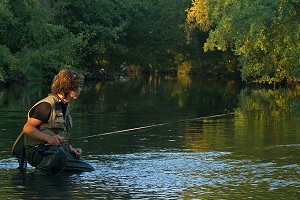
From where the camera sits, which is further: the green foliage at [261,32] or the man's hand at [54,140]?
the green foliage at [261,32]

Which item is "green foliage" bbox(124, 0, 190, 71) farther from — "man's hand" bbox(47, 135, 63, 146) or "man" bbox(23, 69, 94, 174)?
"man's hand" bbox(47, 135, 63, 146)

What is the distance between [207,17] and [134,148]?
1147 inches

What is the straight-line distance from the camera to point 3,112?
87.8 feet

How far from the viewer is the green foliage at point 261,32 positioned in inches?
1271

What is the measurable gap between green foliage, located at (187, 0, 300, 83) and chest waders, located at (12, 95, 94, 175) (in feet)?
66.7

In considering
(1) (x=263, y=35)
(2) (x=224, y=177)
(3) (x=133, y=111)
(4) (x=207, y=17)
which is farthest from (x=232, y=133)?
(4) (x=207, y=17)

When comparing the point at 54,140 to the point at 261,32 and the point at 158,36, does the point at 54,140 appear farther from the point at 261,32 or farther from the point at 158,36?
the point at 158,36

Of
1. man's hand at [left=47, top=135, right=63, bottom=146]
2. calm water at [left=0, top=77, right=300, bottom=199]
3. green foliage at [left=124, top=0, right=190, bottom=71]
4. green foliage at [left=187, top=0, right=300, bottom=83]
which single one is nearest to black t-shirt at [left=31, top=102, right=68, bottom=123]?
man's hand at [left=47, top=135, right=63, bottom=146]

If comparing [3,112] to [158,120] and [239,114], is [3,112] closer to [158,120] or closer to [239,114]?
[158,120]

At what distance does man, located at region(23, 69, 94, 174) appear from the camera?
1212cm

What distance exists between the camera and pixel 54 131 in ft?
40.9

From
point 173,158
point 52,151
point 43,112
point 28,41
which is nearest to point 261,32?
point 173,158

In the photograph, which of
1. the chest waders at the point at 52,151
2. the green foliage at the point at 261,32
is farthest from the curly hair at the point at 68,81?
the green foliage at the point at 261,32

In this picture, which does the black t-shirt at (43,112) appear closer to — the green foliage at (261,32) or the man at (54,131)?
the man at (54,131)
